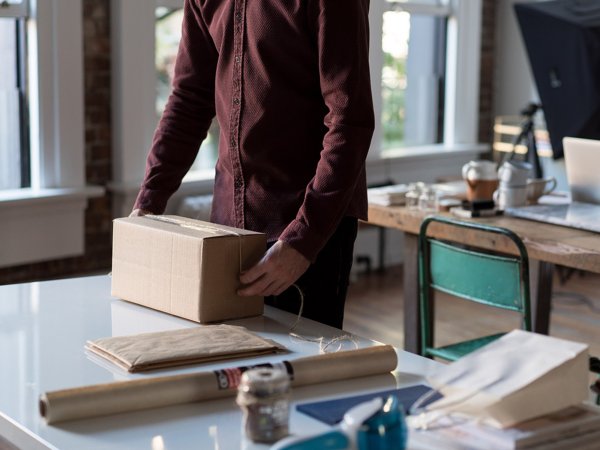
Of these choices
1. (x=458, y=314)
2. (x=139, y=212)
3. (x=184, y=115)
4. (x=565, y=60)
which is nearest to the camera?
(x=139, y=212)

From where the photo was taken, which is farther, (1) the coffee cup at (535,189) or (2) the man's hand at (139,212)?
(1) the coffee cup at (535,189)

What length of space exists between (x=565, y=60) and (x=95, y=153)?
2.25 metres

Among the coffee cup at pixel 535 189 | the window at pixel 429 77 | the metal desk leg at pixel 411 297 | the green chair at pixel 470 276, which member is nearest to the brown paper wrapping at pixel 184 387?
the green chair at pixel 470 276

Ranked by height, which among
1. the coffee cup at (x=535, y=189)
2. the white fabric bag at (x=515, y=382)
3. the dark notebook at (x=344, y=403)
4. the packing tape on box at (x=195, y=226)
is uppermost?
the packing tape on box at (x=195, y=226)

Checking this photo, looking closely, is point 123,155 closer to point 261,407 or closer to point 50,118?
point 50,118

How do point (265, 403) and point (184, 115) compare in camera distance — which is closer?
point (265, 403)

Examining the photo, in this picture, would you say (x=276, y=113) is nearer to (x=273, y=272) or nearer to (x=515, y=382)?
(x=273, y=272)

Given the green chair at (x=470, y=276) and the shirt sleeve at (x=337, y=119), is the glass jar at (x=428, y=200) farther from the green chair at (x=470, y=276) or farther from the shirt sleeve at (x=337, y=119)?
the shirt sleeve at (x=337, y=119)

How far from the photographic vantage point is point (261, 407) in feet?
4.37

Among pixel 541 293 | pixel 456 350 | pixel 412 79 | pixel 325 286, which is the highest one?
pixel 412 79

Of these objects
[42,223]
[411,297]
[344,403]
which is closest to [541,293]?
[411,297]

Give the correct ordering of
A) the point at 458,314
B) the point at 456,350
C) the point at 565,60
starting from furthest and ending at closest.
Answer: the point at 458,314
the point at 565,60
the point at 456,350

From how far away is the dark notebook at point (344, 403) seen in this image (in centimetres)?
146

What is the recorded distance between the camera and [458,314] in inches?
200
